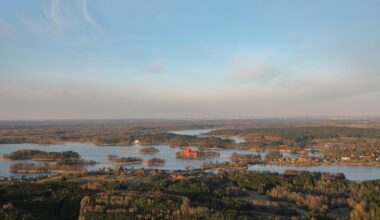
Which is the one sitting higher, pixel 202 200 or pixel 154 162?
pixel 202 200

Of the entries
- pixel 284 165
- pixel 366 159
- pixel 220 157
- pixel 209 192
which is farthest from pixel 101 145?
pixel 209 192

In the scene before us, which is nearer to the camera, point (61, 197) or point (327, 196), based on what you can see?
point (61, 197)

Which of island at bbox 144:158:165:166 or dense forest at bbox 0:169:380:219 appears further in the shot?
island at bbox 144:158:165:166

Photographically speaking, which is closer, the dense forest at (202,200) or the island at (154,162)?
the dense forest at (202,200)

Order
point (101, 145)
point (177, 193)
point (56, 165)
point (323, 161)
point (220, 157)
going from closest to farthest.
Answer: point (177, 193)
point (56, 165)
point (323, 161)
point (220, 157)
point (101, 145)

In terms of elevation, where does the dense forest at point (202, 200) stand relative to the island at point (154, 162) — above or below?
above

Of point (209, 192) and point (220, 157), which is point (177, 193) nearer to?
point (209, 192)

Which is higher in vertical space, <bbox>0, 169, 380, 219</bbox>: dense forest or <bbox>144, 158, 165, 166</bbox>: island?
<bbox>0, 169, 380, 219</bbox>: dense forest

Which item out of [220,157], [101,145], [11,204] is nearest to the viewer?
[11,204]

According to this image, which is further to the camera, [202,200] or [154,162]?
[154,162]
